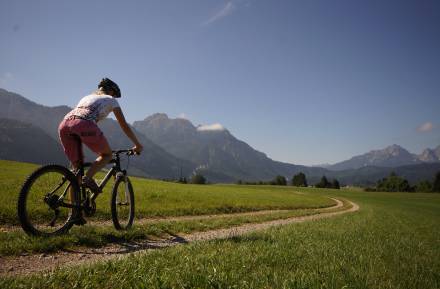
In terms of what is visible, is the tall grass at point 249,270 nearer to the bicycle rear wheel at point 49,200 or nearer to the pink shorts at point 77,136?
the bicycle rear wheel at point 49,200

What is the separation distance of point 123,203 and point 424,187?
220156 millimetres

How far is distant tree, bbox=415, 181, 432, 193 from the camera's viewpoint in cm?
18545

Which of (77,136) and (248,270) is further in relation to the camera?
(77,136)

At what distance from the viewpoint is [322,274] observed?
5.20 m

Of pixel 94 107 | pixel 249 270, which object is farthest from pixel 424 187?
pixel 94 107

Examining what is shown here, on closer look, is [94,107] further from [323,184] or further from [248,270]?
[323,184]

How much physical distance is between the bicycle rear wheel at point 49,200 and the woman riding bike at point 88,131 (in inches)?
14.6

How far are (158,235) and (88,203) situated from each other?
101 inches

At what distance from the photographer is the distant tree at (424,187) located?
185 meters

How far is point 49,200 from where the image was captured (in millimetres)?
7648

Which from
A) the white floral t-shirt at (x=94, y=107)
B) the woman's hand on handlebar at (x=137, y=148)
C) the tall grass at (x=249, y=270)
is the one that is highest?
the white floral t-shirt at (x=94, y=107)

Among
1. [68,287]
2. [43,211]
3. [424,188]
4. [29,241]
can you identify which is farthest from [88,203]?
[424,188]

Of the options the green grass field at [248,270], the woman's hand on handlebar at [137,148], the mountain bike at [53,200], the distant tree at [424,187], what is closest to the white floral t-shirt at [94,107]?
the mountain bike at [53,200]

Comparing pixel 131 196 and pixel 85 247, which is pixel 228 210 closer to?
pixel 131 196
